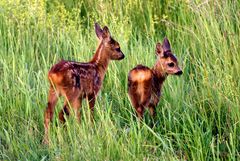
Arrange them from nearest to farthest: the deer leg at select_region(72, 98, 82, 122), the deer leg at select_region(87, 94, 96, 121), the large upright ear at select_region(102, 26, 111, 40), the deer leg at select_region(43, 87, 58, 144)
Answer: the deer leg at select_region(43, 87, 58, 144) < the deer leg at select_region(72, 98, 82, 122) < the deer leg at select_region(87, 94, 96, 121) < the large upright ear at select_region(102, 26, 111, 40)

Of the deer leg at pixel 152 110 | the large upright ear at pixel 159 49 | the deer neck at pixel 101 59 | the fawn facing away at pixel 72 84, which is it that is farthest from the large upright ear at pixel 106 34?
the deer leg at pixel 152 110

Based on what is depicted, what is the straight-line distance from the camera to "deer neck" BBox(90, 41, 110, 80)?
7172mm

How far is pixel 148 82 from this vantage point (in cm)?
696

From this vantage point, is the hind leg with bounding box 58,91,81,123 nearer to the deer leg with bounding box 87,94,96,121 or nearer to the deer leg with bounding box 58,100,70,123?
the deer leg with bounding box 58,100,70,123

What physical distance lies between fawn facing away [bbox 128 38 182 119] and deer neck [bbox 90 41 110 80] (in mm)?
379

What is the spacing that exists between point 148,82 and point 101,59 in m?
0.58

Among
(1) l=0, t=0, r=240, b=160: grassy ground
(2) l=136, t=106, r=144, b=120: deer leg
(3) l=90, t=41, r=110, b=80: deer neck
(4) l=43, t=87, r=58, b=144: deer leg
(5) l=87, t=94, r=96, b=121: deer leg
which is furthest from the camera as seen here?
(3) l=90, t=41, r=110, b=80: deer neck

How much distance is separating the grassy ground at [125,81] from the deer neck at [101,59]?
0.51ft

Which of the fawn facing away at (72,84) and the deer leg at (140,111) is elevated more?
the fawn facing away at (72,84)

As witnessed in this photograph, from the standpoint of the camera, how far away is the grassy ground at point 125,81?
18.9 feet

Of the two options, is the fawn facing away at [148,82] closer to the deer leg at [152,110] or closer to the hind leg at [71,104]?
the deer leg at [152,110]

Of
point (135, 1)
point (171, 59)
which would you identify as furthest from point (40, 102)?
point (135, 1)

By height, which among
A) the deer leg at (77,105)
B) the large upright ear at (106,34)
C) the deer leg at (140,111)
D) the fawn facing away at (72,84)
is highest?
the large upright ear at (106,34)

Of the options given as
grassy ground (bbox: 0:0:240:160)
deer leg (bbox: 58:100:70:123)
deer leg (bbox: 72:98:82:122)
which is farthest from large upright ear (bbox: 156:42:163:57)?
deer leg (bbox: 58:100:70:123)
